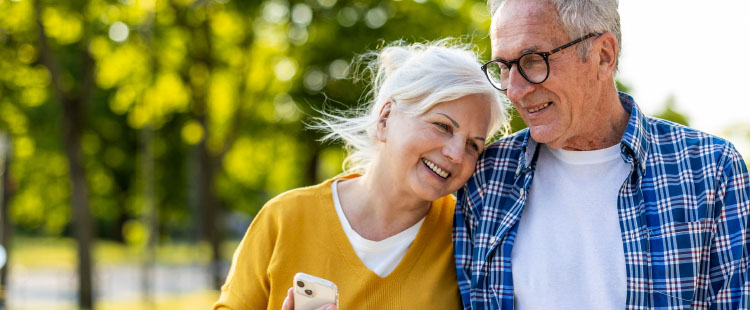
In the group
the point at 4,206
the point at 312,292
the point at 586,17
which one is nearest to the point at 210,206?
the point at 4,206

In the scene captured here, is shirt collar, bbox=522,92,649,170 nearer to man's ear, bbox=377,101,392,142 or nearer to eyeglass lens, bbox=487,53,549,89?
eyeglass lens, bbox=487,53,549,89

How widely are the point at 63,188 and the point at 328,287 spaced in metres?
28.3

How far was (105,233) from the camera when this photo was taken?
39.7 m

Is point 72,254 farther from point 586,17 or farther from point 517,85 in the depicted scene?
point 586,17

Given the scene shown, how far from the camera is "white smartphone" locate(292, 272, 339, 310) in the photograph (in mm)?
2691

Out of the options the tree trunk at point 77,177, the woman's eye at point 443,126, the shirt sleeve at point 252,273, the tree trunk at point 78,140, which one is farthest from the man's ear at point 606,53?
the tree trunk at point 77,177

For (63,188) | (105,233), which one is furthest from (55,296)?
(105,233)

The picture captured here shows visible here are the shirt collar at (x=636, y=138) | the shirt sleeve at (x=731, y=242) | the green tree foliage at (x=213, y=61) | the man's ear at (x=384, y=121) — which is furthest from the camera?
the green tree foliage at (x=213, y=61)

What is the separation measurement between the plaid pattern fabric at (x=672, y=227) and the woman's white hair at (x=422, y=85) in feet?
1.43

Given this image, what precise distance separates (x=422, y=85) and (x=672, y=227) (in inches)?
44.1

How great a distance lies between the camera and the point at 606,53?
9.50 ft

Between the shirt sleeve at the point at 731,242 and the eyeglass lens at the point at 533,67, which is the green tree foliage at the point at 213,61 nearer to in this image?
the eyeglass lens at the point at 533,67

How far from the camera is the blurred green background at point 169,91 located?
40.7 ft

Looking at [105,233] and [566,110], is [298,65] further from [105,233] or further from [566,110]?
[105,233]
